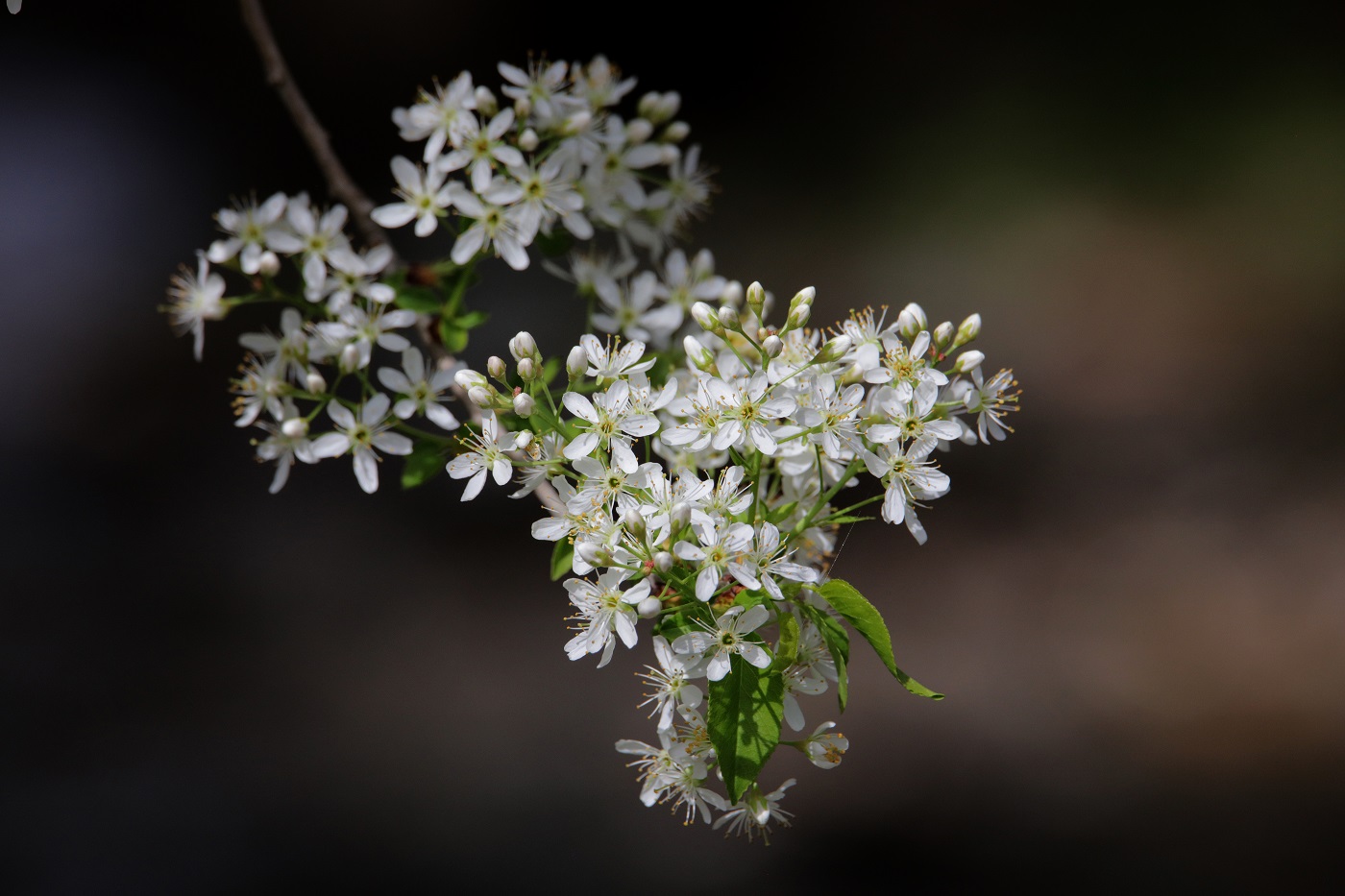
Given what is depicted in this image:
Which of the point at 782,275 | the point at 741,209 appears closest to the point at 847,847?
the point at 782,275

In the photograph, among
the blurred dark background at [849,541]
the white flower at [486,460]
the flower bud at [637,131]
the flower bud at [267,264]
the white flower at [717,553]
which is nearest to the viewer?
the white flower at [717,553]

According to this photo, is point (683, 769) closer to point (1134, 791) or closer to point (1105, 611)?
point (1134, 791)

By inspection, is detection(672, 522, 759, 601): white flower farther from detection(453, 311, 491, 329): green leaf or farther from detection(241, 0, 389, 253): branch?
detection(241, 0, 389, 253): branch

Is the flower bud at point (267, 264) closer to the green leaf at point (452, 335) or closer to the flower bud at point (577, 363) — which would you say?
the green leaf at point (452, 335)

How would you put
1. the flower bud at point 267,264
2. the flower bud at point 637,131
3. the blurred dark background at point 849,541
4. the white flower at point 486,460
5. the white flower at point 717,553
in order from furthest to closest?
the blurred dark background at point 849,541 → the flower bud at point 637,131 → the flower bud at point 267,264 → the white flower at point 486,460 → the white flower at point 717,553

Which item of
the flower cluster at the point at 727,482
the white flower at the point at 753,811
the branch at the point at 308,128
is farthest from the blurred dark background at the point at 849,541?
the flower cluster at the point at 727,482

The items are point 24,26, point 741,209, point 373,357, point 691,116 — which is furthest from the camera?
point 741,209
